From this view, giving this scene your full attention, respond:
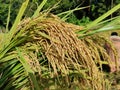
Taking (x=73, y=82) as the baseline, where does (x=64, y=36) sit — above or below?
above

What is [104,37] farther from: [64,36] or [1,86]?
[1,86]

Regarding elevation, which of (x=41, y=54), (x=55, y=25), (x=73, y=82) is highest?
(x=55, y=25)

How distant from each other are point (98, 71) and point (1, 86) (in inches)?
20.4

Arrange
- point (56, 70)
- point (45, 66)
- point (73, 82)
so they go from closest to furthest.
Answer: point (56, 70) < point (45, 66) < point (73, 82)

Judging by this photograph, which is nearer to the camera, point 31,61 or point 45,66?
point 31,61

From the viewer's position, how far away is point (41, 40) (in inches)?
77.2

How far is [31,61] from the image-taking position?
1.91m

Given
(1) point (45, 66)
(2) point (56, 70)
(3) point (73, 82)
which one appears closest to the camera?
(2) point (56, 70)

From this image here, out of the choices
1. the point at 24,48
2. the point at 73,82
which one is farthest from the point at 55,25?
the point at 73,82

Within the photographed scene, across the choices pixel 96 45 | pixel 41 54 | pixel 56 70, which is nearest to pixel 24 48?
pixel 41 54

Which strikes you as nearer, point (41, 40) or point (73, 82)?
point (41, 40)

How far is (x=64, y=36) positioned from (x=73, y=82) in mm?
420

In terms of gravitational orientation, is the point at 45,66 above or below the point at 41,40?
below

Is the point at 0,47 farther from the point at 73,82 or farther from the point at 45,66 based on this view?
the point at 73,82
